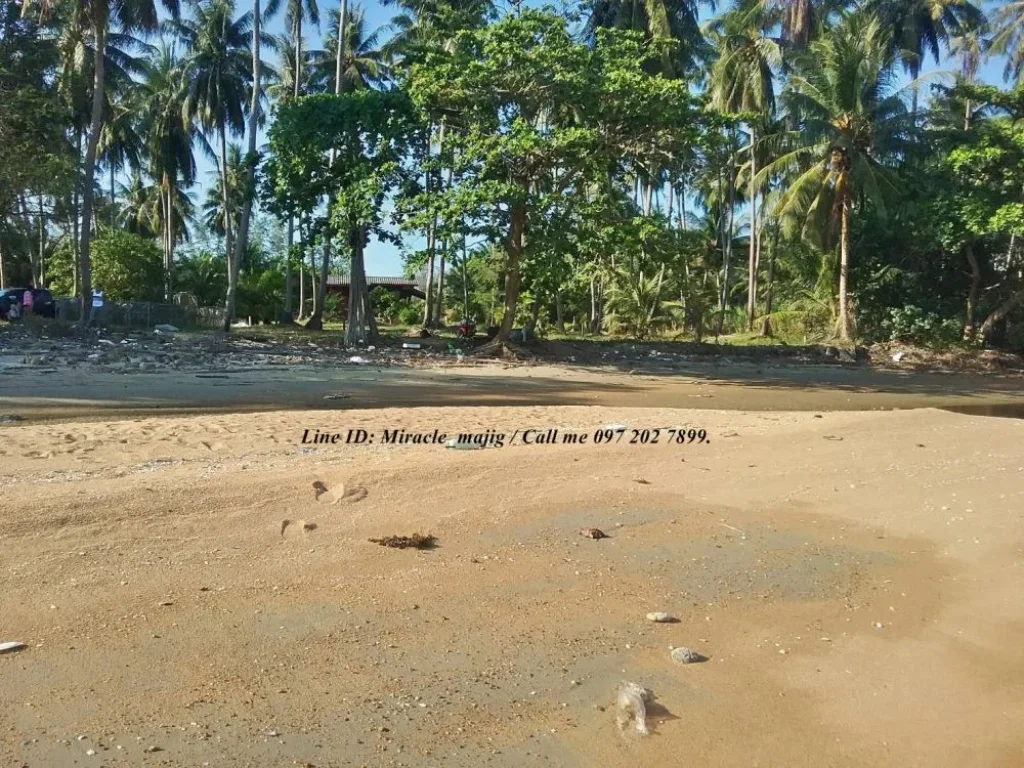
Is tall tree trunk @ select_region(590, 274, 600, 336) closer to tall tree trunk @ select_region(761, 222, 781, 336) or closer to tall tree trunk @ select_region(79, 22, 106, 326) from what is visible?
tall tree trunk @ select_region(761, 222, 781, 336)

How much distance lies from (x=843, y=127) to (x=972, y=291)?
7904 mm

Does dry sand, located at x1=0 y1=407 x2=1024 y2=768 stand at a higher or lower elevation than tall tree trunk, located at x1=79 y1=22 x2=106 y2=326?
lower

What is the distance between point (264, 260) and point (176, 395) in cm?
4898

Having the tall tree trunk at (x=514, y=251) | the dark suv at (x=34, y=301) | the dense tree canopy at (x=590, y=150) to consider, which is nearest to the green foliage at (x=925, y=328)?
the dense tree canopy at (x=590, y=150)

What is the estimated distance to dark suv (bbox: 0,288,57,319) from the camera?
3284 cm

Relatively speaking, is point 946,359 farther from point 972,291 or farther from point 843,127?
point 843,127

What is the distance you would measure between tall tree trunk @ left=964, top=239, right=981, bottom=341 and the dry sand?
2552 cm

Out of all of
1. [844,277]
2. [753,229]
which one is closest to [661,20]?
[753,229]

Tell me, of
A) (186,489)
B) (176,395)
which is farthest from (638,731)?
(176,395)

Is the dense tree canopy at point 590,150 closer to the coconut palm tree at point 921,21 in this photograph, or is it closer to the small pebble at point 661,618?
the coconut palm tree at point 921,21

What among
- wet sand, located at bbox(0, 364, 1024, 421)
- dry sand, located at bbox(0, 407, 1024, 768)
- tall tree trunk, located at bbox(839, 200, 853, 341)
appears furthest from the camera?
tall tree trunk, located at bbox(839, 200, 853, 341)

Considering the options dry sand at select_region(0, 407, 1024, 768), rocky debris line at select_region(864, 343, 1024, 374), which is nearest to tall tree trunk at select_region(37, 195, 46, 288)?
rocky debris line at select_region(864, 343, 1024, 374)

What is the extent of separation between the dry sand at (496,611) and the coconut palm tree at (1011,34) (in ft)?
126

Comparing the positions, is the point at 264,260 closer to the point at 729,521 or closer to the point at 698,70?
the point at 698,70
